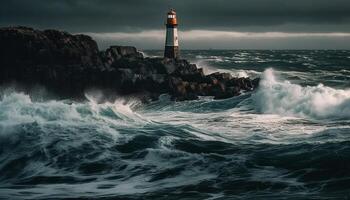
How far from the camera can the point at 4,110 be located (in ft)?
51.8

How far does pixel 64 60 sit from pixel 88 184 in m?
17.5

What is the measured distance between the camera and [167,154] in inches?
479

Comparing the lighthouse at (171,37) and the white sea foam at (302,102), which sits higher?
the lighthouse at (171,37)

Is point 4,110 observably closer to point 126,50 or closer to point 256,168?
point 256,168

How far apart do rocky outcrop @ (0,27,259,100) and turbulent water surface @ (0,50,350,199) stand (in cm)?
626

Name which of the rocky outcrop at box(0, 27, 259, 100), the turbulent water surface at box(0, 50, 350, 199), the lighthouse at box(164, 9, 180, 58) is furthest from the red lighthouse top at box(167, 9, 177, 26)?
the turbulent water surface at box(0, 50, 350, 199)

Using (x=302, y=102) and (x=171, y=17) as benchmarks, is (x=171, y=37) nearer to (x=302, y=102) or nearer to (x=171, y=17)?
(x=171, y=17)

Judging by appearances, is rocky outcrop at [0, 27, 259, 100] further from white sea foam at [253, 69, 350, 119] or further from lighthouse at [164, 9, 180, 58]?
lighthouse at [164, 9, 180, 58]

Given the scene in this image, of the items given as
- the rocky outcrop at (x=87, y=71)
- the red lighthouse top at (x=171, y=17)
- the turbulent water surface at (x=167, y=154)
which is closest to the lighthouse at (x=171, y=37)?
the red lighthouse top at (x=171, y=17)

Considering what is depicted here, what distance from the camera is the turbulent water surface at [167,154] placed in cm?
982

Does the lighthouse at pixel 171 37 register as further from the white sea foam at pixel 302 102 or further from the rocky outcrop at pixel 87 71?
the white sea foam at pixel 302 102

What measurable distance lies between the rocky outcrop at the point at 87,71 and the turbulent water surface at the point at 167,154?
626 centimetres

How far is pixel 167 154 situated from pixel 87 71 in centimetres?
1499

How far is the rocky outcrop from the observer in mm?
25500
